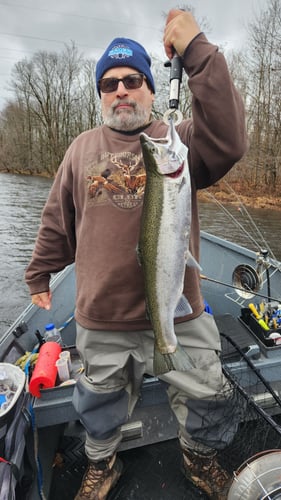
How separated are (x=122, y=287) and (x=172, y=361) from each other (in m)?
0.45

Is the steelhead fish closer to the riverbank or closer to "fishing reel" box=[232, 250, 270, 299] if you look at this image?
"fishing reel" box=[232, 250, 270, 299]

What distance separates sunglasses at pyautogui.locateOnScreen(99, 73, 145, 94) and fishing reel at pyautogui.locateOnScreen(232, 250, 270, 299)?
201 centimetres

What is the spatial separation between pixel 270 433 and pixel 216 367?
592 millimetres

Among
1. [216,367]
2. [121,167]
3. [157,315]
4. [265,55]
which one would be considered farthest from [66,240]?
[265,55]

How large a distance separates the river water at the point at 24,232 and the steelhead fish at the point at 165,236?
10.1ft

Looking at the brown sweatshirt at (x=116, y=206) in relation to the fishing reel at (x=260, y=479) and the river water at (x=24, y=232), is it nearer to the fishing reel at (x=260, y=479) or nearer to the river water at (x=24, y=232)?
the fishing reel at (x=260, y=479)

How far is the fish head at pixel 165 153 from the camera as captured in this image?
4.58ft

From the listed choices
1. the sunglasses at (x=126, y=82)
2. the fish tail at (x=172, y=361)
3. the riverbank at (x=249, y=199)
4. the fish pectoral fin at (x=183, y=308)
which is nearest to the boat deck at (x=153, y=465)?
the fish tail at (x=172, y=361)

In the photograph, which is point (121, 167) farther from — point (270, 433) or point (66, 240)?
point (270, 433)

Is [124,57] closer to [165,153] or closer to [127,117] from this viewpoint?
[127,117]

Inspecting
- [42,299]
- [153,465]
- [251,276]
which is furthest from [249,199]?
[42,299]

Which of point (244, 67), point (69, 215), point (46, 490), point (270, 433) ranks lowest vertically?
point (46, 490)

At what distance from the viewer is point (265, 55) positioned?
18.5 m

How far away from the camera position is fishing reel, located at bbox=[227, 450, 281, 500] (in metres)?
1.42
